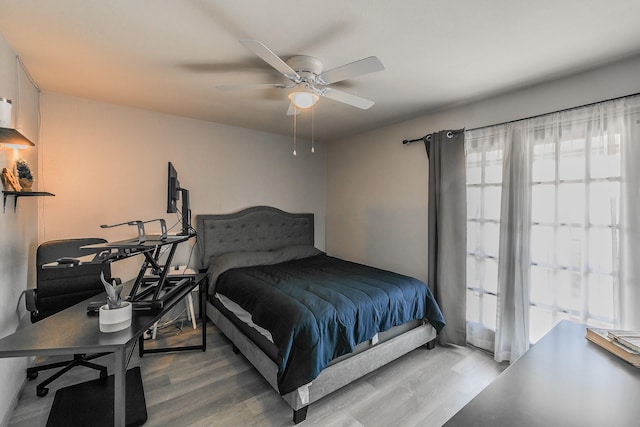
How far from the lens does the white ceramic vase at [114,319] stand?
1344mm

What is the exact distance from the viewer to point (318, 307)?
6.62ft

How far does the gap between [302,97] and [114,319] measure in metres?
1.78

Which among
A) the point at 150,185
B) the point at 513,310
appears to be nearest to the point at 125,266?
the point at 150,185

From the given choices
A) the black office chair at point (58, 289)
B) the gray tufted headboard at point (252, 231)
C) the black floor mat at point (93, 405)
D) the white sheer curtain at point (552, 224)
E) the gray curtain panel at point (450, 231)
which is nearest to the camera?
the black floor mat at point (93, 405)

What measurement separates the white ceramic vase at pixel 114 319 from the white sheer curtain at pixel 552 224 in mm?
2927

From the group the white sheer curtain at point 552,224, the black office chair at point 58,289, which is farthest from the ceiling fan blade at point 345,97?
the black office chair at point 58,289

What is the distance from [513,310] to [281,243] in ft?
9.40

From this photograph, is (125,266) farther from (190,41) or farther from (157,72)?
(190,41)

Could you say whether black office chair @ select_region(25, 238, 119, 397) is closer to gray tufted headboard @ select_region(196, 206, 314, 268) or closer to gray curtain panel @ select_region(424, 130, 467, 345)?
gray tufted headboard @ select_region(196, 206, 314, 268)

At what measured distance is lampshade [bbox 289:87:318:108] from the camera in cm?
198

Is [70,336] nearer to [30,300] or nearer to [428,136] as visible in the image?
[30,300]

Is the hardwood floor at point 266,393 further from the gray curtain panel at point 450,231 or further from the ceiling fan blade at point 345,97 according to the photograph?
the ceiling fan blade at point 345,97

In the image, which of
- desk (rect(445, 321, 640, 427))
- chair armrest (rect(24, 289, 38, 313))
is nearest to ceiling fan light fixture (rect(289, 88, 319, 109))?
desk (rect(445, 321, 640, 427))

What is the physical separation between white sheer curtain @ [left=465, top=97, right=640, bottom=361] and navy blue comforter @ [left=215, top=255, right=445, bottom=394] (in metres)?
0.65
